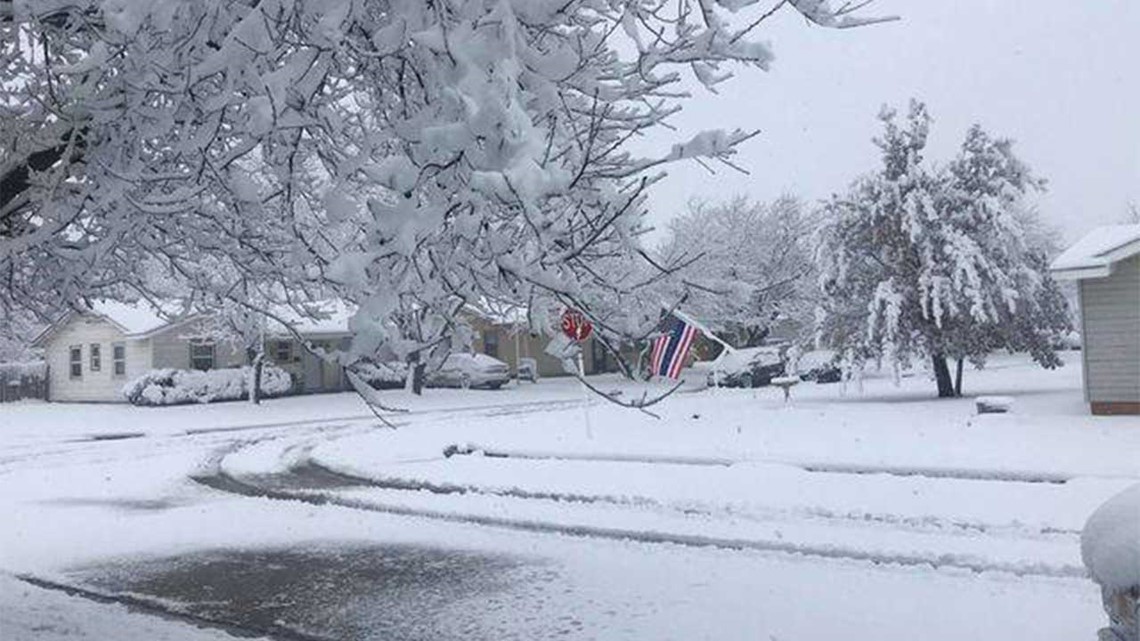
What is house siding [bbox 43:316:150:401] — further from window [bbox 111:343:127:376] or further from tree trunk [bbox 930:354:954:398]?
tree trunk [bbox 930:354:954:398]

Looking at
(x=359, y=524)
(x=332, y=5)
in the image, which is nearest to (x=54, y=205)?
(x=332, y=5)

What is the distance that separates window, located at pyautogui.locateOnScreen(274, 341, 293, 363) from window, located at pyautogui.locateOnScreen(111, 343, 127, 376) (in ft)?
17.5

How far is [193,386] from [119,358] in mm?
5098

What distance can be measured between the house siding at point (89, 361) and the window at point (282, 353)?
15.6 ft

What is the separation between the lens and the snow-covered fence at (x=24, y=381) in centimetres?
4391

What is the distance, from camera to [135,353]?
39.8 m

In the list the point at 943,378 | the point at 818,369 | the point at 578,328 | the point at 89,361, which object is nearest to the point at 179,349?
the point at 89,361

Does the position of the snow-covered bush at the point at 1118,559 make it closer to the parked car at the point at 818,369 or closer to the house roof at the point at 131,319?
the parked car at the point at 818,369

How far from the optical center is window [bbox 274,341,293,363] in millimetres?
42094

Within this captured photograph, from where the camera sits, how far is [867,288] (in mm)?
26406

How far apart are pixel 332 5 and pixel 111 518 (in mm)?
11017

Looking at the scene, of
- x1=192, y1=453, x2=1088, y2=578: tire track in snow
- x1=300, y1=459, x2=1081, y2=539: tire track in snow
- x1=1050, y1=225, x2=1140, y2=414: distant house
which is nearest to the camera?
x1=192, y1=453, x2=1088, y2=578: tire track in snow

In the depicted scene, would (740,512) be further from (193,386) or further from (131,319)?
(131,319)

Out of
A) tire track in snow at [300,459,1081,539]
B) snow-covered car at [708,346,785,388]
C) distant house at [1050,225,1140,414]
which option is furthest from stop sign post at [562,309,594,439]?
snow-covered car at [708,346,785,388]
